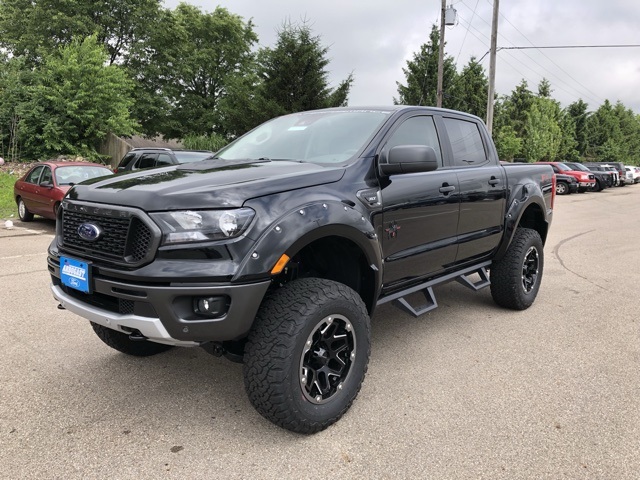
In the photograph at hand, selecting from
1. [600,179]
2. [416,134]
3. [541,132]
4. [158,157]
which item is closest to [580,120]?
[541,132]

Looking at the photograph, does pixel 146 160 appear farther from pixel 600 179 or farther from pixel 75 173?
pixel 600 179

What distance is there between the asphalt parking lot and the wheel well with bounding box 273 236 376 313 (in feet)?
2.28

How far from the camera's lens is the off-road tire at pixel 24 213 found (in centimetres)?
1134

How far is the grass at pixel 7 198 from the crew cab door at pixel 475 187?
11.7 meters

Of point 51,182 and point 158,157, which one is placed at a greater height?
point 158,157

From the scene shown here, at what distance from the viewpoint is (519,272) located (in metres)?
4.80

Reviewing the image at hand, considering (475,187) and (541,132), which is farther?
(541,132)

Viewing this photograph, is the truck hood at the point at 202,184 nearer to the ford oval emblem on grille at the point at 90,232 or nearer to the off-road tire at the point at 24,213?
the ford oval emblem on grille at the point at 90,232

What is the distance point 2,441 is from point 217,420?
1117 mm

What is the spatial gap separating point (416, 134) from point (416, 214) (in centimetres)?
71

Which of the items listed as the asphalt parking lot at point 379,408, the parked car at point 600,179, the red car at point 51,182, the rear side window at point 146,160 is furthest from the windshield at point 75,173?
the parked car at point 600,179

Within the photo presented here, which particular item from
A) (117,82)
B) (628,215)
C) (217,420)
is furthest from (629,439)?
(117,82)

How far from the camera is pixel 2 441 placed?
2.64 meters

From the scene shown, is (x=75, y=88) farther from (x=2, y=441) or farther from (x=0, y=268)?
(x=2, y=441)
